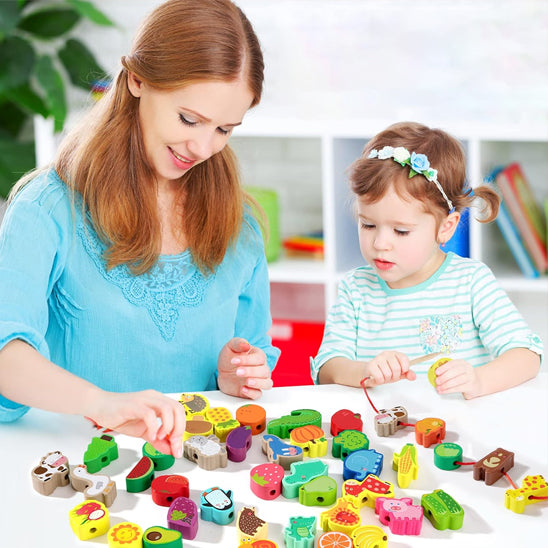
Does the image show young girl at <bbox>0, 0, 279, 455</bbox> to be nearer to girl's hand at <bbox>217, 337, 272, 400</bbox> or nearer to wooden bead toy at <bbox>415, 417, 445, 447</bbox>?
girl's hand at <bbox>217, 337, 272, 400</bbox>

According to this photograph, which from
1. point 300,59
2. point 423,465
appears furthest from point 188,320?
point 300,59

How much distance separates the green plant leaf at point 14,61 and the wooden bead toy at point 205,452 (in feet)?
7.16

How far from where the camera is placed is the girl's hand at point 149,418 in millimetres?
917

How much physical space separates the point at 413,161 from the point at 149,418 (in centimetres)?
70

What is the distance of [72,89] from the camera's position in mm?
3031

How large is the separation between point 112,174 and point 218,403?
41cm

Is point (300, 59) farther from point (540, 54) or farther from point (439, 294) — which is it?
point (439, 294)

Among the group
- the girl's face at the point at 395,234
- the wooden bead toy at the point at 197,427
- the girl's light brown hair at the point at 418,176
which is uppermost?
the girl's light brown hair at the point at 418,176

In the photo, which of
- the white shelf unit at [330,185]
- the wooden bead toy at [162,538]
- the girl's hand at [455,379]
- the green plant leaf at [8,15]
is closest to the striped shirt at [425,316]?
the girl's hand at [455,379]

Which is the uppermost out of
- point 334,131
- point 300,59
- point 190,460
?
point 300,59

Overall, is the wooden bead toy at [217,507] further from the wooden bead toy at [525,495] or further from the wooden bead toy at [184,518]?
the wooden bead toy at [525,495]

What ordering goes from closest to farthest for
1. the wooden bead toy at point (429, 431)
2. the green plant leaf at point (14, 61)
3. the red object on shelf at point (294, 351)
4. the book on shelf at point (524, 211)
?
the wooden bead toy at point (429, 431) → the red object on shelf at point (294, 351) → the book on shelf at point (524, 211) → the green plant leaf at point (14, 61)

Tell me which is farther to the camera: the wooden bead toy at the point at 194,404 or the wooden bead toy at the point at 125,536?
the wooden bead toy at the point at 194,404

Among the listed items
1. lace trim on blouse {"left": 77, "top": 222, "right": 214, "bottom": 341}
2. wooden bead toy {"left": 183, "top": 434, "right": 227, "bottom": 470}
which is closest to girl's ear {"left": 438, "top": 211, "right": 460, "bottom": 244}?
lace trim on blouse {"left": 77, "top": 222, "right": 214, "bottom": 341}
